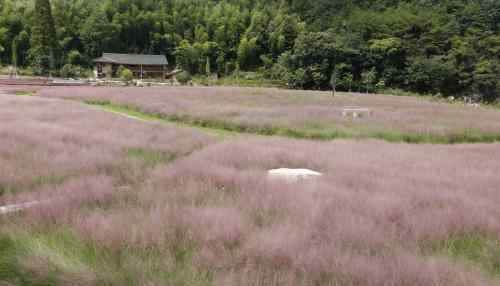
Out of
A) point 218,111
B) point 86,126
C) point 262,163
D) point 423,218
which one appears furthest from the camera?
point 218,111

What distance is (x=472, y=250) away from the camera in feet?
16.0

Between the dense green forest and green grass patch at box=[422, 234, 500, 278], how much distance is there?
3404 centimetres

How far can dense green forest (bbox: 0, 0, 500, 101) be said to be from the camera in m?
54.5

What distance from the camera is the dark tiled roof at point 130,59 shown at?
6675cm

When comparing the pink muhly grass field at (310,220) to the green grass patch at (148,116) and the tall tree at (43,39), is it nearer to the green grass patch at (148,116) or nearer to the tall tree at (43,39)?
the green grass patch at (148,116)

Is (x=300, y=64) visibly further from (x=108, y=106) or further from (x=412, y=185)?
(x=412, y=185)

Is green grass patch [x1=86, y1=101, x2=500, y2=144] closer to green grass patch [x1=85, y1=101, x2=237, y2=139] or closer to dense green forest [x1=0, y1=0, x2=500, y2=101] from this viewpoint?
green grass patch [x1=85, y1=101, x2=237, y2=139]

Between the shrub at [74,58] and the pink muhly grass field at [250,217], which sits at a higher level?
the shrub at [74,58]

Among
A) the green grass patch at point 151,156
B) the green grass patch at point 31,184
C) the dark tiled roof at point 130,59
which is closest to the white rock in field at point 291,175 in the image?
the green grass patch at point 151,156

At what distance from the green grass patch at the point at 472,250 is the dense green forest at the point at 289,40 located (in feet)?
112

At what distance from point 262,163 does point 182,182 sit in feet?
8.50

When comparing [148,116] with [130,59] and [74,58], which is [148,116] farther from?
[74,58]

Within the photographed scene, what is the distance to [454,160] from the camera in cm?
1039

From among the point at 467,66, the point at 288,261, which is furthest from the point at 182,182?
the point at 467,66
